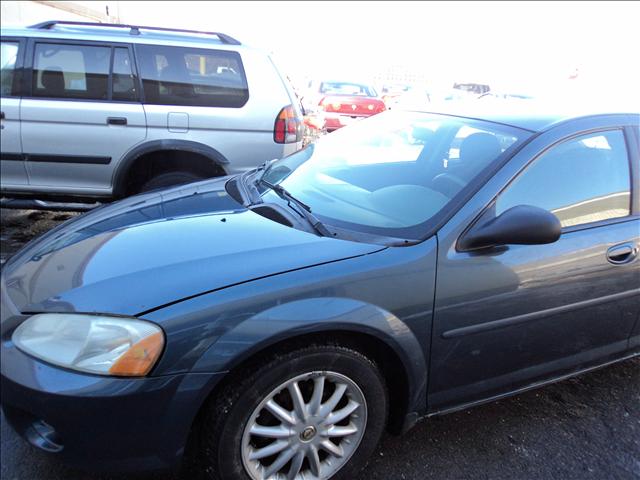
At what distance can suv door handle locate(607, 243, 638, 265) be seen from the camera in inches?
90.2

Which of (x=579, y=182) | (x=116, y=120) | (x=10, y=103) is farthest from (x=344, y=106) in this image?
(x=579, y=182)

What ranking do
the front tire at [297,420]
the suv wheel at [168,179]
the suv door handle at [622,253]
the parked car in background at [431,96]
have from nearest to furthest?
1. the front tire at [297,420]
2. the suv door handle at [622,253]
3. the suv wheel at [168,179]
4. the parked car in background at [431,96]

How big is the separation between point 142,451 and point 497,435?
156 centimetres

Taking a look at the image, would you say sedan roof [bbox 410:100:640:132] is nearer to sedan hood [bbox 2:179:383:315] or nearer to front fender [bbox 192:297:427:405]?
sedan hood [bbox 2:179:383:315]

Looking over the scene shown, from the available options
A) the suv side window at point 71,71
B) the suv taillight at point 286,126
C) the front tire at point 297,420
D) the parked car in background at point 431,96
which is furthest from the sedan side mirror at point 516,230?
the parked car in background at point 431,96

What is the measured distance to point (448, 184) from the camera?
2256 mm

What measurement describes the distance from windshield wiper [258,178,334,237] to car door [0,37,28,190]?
2.67 m

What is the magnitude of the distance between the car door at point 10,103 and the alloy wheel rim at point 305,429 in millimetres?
3718

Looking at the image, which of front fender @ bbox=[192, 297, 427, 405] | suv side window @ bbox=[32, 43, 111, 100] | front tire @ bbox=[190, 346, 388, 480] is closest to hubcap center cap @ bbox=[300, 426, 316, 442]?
front tire @ bbox=[190, 346, 388, 480]

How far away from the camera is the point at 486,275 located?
201 cm

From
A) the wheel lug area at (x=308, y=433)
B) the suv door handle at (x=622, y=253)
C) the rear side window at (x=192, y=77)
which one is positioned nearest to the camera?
the wheel lug area at (x=308, y=433)

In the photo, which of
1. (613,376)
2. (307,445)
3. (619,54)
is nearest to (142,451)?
(307,445)

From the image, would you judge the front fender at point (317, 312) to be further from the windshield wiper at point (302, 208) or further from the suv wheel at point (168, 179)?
the suv wheel at point (168, 179)

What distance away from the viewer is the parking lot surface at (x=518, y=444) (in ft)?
6.92
